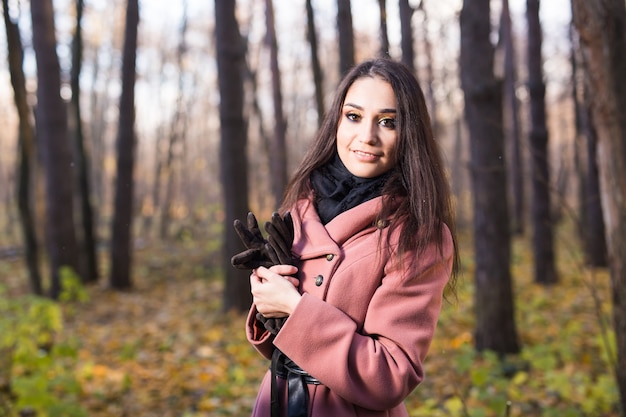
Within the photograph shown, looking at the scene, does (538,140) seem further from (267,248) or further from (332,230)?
(267,248)

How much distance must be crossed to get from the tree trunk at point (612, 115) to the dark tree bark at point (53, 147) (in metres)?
8.36

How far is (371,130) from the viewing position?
1842 millimetres

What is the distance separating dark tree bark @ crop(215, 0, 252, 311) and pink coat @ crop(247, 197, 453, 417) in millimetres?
6249

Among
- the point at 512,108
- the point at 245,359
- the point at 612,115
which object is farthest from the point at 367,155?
the point at 512,108

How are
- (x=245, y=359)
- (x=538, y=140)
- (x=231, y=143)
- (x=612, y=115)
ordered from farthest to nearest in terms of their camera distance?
(x=538, y=140), (x=231, y=143), (x=245, y=359), (x=612, y=115)

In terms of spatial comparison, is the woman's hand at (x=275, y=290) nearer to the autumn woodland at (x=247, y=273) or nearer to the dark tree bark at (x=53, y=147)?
the autumn woodland at (x=247, y=273)

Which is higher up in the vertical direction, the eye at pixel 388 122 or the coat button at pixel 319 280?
the eye at pixel 388 122

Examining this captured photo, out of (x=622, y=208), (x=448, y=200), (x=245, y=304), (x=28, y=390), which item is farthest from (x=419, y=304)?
(x=245, y=304)

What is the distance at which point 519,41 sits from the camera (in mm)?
24625

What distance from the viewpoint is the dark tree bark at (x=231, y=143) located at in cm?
797

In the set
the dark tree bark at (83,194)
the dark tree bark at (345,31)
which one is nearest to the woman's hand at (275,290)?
the dark tree bark at (345,31)

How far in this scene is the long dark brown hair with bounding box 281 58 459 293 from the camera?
5.66 feet

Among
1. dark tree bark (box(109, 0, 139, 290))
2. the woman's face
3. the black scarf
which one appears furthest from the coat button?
dark tree bark (box(109, 0, 139, 290))

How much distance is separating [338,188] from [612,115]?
101 inches
